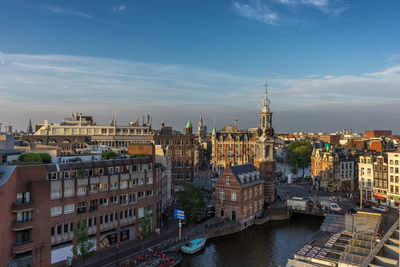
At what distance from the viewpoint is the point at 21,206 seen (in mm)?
41969

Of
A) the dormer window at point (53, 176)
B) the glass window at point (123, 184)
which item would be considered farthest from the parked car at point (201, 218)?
the dormer window at point (53, 176)

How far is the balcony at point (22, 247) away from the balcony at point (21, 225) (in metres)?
2.00

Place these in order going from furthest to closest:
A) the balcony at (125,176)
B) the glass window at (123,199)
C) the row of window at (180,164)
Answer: the row of window at (180,164) → the balcony at (125,176) → the glass window at (123,199)

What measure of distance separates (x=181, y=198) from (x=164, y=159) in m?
20.7

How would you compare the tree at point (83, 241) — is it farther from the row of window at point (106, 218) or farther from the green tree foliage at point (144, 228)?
the green tree foliage at point (144, 228)

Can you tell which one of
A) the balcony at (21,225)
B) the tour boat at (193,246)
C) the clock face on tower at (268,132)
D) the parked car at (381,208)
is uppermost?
the clock face on tower at (268,132)

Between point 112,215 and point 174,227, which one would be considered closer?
point 112,215

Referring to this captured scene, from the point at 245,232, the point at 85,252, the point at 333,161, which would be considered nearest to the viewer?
the point at 85,252

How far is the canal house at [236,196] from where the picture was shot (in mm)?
73188

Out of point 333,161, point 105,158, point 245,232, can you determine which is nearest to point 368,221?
point 245,232

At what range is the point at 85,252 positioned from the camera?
145ft

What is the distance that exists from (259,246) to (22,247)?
42.9 meters

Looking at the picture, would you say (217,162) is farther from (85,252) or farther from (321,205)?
(85,252)

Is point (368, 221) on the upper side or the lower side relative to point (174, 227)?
upper
